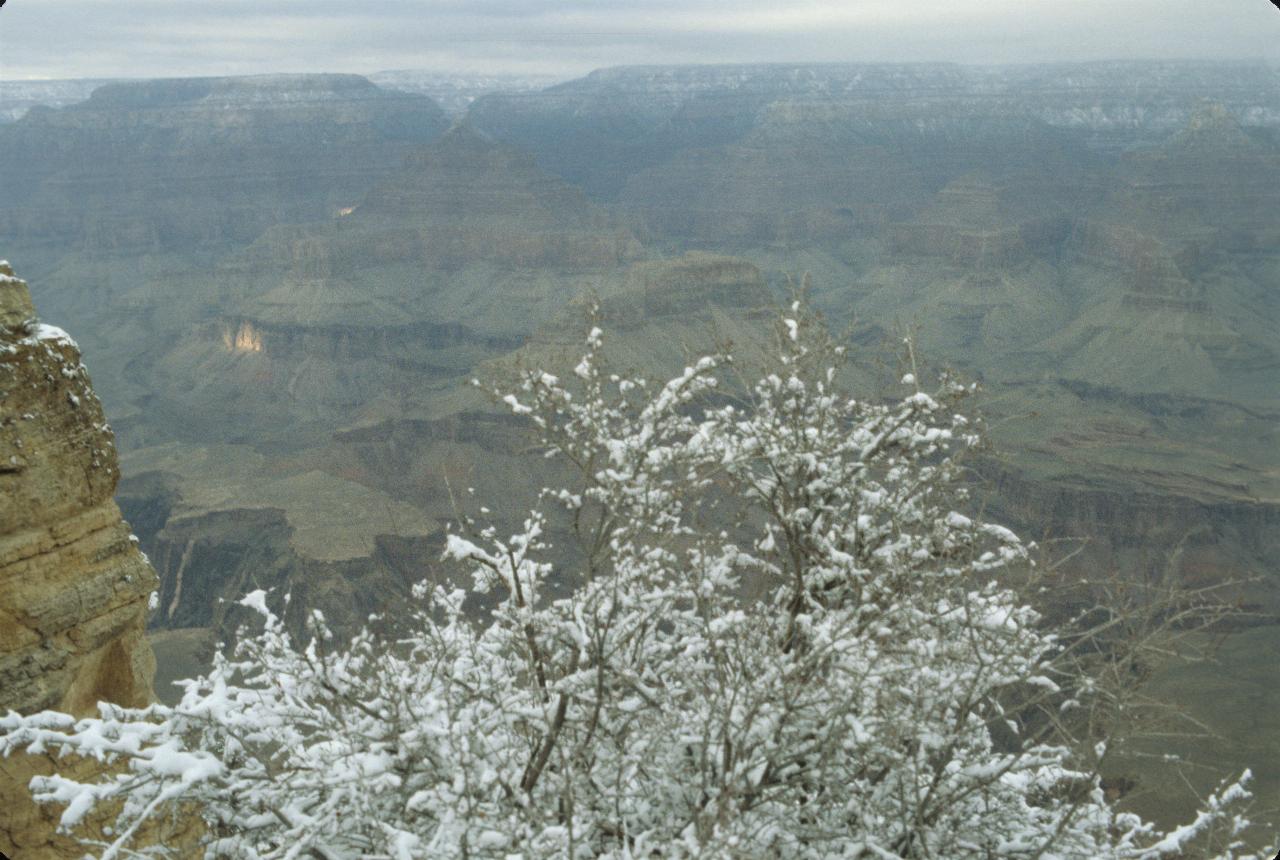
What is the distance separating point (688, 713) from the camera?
29.1ft

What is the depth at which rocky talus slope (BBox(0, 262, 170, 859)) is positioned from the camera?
9906 millimetres

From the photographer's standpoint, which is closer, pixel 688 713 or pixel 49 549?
pixel 688 713

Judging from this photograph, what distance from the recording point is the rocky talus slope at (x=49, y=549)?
32.5 feet

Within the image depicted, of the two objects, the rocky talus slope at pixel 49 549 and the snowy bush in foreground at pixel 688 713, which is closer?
the snowy bush in foreground at pixel 688 713

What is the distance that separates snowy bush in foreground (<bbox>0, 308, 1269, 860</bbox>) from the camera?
7.43 m

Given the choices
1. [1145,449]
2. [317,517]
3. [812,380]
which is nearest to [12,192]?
[317,517]

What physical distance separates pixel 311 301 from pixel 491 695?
12399 centimetres

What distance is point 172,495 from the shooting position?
74.3 meters

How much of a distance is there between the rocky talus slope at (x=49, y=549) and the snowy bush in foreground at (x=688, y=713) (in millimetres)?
1053

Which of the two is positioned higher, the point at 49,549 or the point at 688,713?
the point at 49,549

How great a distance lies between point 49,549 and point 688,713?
605 centimetres

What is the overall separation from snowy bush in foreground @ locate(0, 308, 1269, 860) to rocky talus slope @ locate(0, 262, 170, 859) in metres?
1.05

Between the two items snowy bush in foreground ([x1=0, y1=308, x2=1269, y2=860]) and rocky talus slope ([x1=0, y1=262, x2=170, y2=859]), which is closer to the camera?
snowy bush in foreground ([x1=0, y1=308, x2=1269, y2=860])

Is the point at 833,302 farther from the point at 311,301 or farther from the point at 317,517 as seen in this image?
the point at 317,517
